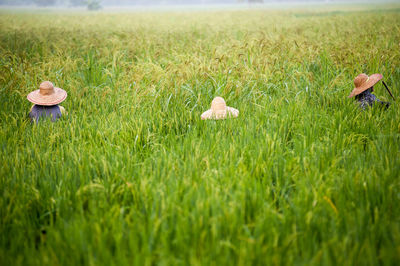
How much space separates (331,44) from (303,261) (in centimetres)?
560

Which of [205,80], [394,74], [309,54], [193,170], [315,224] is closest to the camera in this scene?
[315,224]

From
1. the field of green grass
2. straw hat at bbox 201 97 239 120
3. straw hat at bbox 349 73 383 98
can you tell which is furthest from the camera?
straw hat at bbox 349 73 383 98

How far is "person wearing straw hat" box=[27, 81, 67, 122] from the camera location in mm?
2998

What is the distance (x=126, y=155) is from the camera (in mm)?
2201

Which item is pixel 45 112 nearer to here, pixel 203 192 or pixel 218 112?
pixel 218 112

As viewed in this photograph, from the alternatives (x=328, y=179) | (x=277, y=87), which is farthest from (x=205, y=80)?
(x=328, y=179)

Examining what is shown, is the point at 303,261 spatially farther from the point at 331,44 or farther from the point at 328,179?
the point at 331,44

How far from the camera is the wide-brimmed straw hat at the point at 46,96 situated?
3.01 meters

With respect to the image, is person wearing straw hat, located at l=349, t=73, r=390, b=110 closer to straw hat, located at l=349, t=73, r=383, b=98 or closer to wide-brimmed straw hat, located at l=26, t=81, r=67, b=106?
straw hat, located at l=349, t=73, r=383, b=98

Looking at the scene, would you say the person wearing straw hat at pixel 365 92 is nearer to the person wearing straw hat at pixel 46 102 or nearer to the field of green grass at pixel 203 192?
the field of green grass at pixel 203 192

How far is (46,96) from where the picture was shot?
3.06 meters

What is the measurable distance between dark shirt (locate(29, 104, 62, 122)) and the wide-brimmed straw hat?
0.07m

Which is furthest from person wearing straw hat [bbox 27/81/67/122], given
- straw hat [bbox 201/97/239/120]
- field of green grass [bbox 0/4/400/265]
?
straw hat [bbox 201/97/239/120]

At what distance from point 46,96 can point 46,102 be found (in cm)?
8
